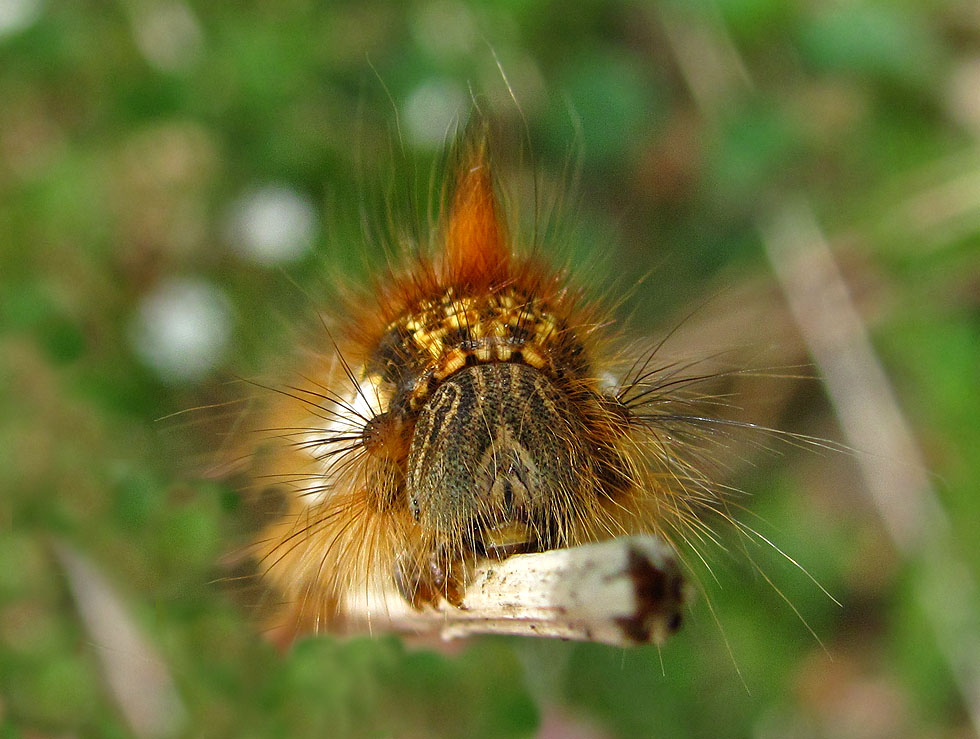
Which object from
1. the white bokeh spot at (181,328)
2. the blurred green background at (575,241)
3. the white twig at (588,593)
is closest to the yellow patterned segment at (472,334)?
the white twig at (588,593)

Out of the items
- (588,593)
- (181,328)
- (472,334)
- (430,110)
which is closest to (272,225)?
(181,328)

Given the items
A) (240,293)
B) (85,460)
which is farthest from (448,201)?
(85,460)

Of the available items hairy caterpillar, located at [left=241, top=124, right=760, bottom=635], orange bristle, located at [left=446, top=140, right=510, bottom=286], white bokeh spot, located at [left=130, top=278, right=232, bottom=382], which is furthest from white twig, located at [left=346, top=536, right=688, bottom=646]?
white bokeh spot, located at [left=130, top=278, right=232, bottom=382]

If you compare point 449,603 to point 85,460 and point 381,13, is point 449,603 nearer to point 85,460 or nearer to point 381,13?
point 85,460

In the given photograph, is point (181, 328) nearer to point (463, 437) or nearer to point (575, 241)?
point (575, 241)

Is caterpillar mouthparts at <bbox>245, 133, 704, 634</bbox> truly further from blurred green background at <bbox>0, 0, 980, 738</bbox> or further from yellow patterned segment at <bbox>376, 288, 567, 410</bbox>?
blurred green background at <bbox>0, 0, 980, 738</bbox>

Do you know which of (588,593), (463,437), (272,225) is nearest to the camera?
(588,593)
